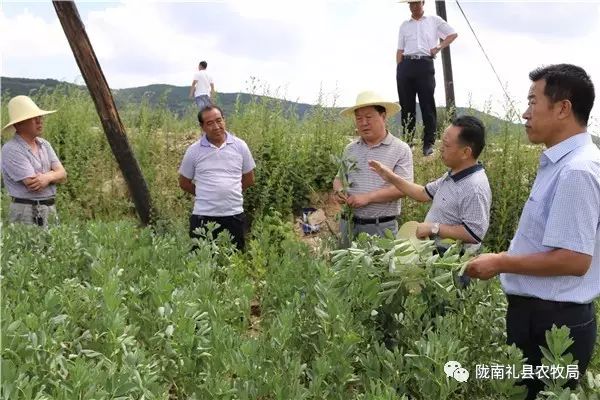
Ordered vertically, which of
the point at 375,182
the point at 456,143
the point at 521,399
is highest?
the point at 456,143

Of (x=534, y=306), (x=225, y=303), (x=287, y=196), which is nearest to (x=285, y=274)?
(x=225, y=303)

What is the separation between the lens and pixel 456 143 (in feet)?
11.0

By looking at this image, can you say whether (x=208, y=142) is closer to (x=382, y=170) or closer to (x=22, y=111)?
(x=22, y=111)

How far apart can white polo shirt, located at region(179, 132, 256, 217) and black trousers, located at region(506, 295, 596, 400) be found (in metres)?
2.64

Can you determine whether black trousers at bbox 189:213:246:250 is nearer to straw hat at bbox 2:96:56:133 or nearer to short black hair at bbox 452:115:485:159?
straw hat at bbox 2:96:56:133

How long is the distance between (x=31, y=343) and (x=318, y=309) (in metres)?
1.08

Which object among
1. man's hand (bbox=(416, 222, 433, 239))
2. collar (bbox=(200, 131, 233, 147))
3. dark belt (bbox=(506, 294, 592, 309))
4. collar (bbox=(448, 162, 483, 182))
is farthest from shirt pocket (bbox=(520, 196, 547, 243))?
collar (bbox=(200, 131, 233, 147))

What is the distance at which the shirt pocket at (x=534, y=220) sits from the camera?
2.27m

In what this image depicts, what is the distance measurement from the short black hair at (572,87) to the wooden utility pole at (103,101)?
166 inches

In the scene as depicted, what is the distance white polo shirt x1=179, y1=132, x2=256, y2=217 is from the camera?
4680 mm

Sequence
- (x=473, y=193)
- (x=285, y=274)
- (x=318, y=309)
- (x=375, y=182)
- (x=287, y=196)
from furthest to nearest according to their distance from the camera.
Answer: (x=287, y=196), (x=375, y=182), (x=285, y=274), (x=473, y=193), (x=318, y=309)

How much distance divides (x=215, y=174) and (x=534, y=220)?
2.83m

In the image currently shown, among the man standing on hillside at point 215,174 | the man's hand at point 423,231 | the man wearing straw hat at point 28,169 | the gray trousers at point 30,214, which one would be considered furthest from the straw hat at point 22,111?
the man's hand at point 423,231

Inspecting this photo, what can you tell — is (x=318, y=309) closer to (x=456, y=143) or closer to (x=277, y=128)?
(x=456, y=143)
